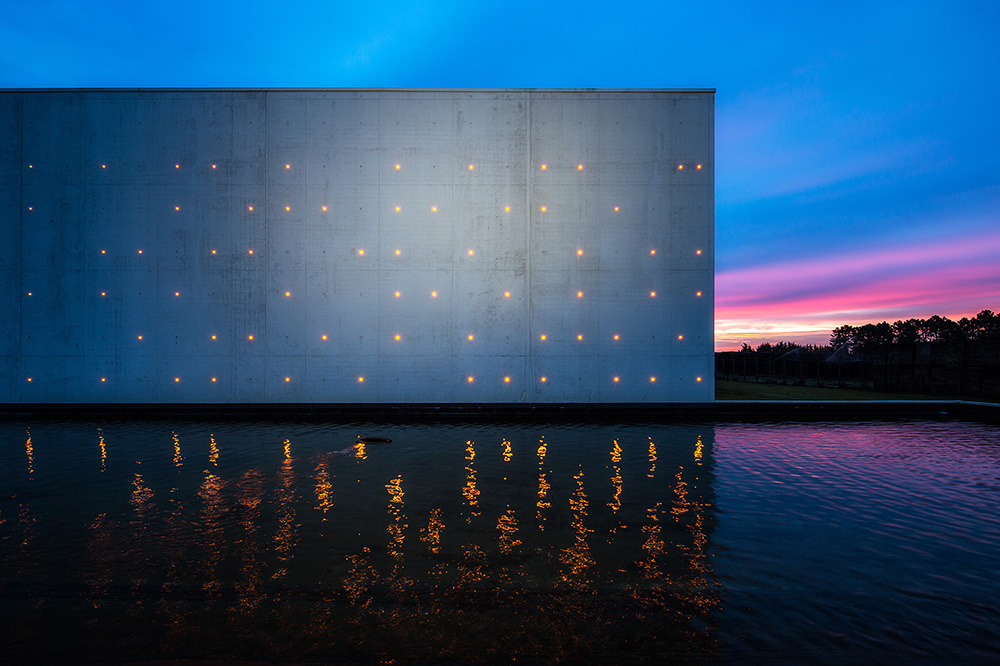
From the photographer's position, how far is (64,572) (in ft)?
9.21

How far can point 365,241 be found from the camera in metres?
10.6

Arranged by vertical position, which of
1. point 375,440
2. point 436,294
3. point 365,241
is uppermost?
point 365,241

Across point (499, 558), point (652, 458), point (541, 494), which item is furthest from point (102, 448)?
point (652, 458)

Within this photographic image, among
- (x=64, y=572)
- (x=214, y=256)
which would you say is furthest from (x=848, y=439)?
(x=214, y=256)

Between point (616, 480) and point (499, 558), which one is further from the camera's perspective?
point (616, 480)

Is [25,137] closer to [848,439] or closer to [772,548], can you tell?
[772,548]

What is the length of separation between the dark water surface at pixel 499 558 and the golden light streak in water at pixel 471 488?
A: 0.04 metres

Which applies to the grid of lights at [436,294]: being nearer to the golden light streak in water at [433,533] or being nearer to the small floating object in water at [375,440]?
the small floating object in water at [375,440]

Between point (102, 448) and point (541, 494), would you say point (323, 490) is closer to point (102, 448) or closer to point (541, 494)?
point (541, 494)

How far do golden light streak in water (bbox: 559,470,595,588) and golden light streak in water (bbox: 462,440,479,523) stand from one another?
0.84 meters

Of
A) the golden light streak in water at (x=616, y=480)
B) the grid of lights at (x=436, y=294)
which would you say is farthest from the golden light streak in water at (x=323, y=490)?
the grid of lights at (x=436, y=294)

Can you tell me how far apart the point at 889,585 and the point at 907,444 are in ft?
19.2

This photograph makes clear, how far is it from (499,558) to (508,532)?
Result: 453 millimetres

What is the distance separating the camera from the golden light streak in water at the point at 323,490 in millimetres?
4043
